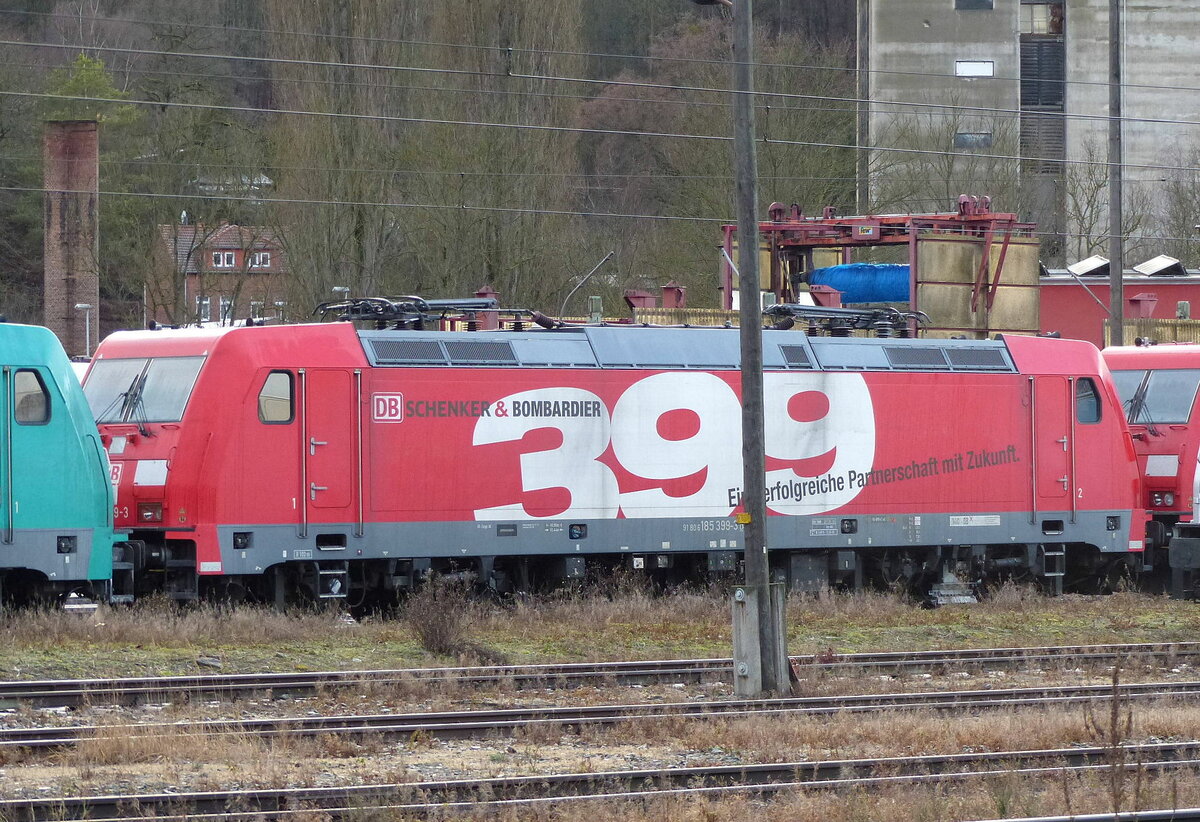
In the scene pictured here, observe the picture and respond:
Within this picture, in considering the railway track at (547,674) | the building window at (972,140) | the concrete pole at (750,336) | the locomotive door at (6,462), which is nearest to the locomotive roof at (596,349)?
the locomotive door at (6,462)

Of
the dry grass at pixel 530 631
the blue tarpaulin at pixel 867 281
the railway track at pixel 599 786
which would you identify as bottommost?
the dry grass at pixel 530 631

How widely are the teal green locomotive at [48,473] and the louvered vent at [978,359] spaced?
11.1 meters

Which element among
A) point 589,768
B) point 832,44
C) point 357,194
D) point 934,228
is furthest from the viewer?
point 832,44

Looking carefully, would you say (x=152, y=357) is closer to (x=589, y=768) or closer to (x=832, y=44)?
(x=589, y=768)

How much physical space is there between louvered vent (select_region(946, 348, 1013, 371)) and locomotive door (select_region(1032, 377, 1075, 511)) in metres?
0.60

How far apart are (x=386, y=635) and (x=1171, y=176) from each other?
4818cm

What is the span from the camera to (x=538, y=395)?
771 inches

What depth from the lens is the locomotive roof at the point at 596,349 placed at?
18328 millimetres

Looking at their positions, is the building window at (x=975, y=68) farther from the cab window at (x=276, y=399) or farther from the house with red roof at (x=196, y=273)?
the cab window at (x=276, y=399)

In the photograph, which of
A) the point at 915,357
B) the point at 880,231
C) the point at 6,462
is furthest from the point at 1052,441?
the point at 6,462

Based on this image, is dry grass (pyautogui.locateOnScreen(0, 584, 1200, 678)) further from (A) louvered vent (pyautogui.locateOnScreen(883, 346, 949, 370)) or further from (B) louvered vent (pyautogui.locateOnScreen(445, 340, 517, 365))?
(A) louvered vent (pyautogui.locateOnScreen(883, 346, 949, 370))

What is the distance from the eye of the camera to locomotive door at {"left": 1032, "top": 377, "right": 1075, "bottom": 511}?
22656mm

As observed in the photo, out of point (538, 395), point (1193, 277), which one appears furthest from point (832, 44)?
point (538, 395)

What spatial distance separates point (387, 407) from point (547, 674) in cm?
499
